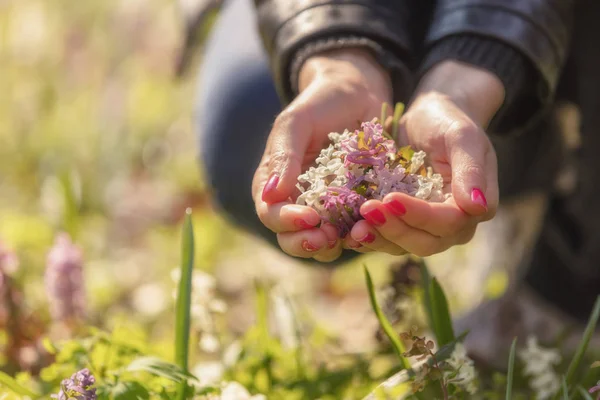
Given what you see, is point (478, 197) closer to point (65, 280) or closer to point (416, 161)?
point (416, 161)

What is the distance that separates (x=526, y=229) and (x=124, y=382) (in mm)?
993

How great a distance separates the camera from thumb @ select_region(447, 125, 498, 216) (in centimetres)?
71

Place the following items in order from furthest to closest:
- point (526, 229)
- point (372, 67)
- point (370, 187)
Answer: point (526, 229) → point (372, 67) → point (370, 187)

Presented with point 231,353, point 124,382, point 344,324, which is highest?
point 124,382

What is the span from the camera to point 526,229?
1.56m

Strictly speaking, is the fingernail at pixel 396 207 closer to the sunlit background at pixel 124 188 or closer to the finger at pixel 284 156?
the finger at pixel 284 156

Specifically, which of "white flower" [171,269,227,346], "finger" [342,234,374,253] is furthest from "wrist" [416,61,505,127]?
"white flower" [171,269,227,346]

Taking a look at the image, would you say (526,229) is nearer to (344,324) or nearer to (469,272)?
(469,272)

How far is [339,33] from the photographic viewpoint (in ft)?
3.11

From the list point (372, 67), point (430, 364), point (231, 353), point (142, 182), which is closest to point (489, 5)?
point (372, 67)

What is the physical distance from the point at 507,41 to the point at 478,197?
0.30 m

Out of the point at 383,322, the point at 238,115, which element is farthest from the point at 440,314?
the point at 238,115

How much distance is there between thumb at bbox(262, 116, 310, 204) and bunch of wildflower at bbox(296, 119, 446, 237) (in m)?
0.01

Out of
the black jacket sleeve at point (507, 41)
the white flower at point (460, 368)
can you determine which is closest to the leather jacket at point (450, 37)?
the black jacket sleeve at point (507, 41)
